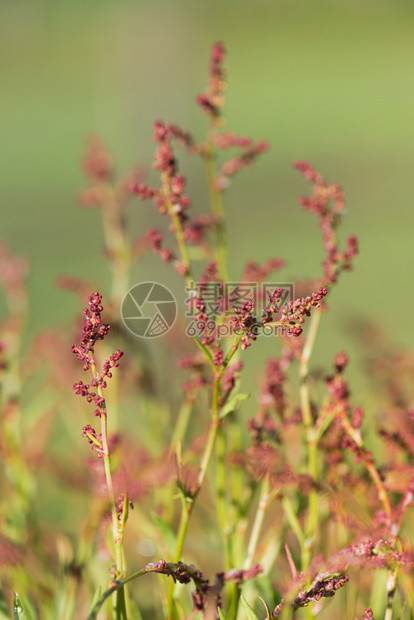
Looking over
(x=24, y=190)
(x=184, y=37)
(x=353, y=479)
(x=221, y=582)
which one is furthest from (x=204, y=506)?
(x=24, y=190)

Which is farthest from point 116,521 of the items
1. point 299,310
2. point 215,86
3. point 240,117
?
point 240,117

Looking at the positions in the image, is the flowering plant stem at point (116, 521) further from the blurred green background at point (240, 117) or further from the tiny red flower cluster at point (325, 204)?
the blurred green background at point (240, 117)

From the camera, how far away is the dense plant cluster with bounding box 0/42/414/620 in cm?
42

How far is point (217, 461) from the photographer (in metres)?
0.61

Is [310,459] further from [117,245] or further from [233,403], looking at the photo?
[117,245]

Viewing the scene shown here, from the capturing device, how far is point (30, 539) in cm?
67

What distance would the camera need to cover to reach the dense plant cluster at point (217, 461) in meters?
0.42

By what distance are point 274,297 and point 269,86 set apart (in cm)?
820

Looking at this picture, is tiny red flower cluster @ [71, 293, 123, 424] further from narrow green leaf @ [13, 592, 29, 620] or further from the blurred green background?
the blurred green background

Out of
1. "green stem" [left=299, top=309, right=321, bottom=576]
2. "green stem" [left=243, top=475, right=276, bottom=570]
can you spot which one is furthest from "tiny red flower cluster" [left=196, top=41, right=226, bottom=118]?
"green stem" [left=243, top=475, right=276, bottom=570]

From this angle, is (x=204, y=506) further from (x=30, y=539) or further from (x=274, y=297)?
(x=274, y=297)

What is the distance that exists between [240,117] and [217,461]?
799cm

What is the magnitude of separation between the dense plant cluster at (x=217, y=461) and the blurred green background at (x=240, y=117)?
31 centimetres

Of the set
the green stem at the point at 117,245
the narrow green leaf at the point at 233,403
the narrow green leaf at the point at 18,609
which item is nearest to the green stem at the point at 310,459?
the narrow green leaf at the point at 233,403
